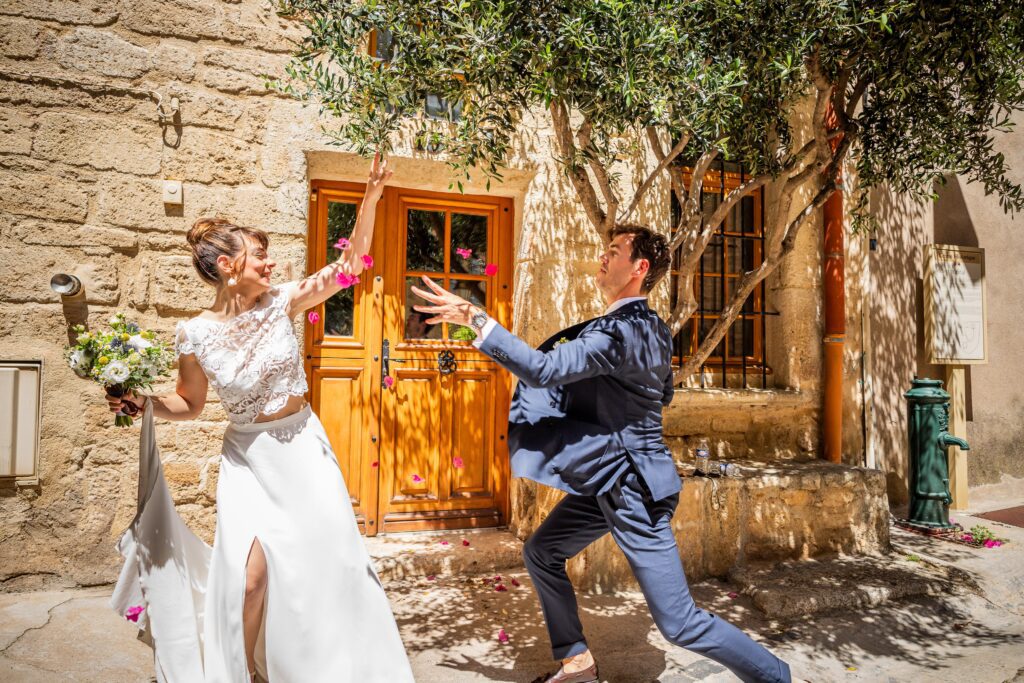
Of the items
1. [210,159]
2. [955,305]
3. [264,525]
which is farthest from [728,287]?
[264,525]

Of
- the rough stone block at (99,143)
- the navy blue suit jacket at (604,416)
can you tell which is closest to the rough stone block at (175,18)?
the rough stone block at (99,143)

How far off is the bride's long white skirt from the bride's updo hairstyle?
577 millimetres

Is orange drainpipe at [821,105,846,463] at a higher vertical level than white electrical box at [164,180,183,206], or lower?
lower

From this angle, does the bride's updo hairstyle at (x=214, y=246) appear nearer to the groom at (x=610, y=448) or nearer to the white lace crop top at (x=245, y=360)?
the white lace crop top at (x=245, y=360)

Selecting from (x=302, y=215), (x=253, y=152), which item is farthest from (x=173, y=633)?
(x=253, y=152)

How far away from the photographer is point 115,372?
213 cm

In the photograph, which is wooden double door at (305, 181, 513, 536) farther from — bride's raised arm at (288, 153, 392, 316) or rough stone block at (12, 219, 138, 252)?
bride's raised arm at (288, 153, 392, 316)

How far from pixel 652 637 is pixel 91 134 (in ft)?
14.3

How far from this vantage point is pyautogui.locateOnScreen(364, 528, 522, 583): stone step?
13.4 feet

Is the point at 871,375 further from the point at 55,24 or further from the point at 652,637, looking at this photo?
the point at 55,24

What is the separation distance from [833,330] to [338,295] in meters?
4.06

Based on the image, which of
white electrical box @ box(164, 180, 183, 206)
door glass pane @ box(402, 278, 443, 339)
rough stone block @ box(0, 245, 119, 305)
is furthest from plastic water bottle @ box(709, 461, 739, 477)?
rough stone block @ box(0, 245, 119, 305)

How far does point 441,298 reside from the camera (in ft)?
7.34

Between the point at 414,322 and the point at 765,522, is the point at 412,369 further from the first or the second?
the point at 765,522
